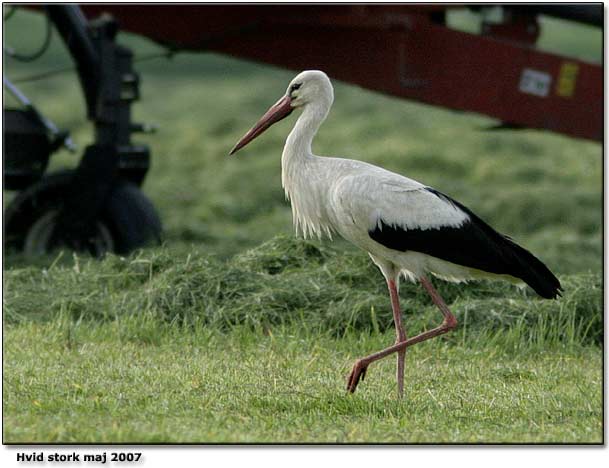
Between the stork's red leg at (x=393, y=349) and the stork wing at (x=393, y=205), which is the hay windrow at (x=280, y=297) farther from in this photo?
the stork wing at (x=393, y=205)

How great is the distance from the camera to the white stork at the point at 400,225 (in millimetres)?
5191

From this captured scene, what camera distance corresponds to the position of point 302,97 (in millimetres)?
5555

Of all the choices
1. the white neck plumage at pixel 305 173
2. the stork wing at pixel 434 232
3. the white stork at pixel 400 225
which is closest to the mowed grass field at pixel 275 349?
the white stork at pixel 400 225

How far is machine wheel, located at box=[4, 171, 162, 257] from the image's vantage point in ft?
25.8

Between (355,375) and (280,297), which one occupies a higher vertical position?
(355,375)

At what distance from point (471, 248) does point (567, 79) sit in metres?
3.13

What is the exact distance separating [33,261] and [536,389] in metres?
3.54

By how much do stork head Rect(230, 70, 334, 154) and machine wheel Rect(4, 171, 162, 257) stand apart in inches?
96.2

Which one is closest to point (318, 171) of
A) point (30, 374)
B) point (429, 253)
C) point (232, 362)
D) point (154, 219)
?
point (429, 253)

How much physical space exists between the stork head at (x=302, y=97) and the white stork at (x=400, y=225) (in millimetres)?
111

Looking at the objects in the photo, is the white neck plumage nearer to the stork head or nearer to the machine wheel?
the stork head

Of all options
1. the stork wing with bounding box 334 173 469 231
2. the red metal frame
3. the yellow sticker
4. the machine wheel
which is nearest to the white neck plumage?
the stork wing with bounding box 334 173 469 231

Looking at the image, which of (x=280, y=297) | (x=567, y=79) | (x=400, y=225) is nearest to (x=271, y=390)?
(x=400, y=225)

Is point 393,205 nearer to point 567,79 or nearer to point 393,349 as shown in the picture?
point 393,349
